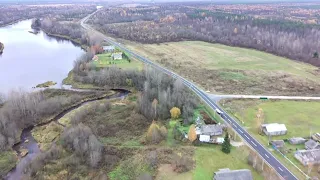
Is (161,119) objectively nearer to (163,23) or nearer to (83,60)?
(83,60)

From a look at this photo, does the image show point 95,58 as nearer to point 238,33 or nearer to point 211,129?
point 211,129

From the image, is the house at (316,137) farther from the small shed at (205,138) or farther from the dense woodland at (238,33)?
the dense woodland at (238,33)

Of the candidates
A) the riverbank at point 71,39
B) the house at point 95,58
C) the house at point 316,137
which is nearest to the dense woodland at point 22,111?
the house at point 95,58

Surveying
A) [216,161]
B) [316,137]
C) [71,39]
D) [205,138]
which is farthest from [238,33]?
[216,161]

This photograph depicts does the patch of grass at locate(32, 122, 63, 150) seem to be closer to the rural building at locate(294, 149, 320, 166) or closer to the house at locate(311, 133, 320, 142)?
the rural building at locate(294, 149, 320, 166)

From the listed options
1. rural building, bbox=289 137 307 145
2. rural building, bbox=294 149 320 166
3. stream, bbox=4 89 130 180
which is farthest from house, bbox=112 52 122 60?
rural building, bbox=294 149 320 166

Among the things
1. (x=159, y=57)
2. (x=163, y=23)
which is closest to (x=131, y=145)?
(x=159, y=57)
